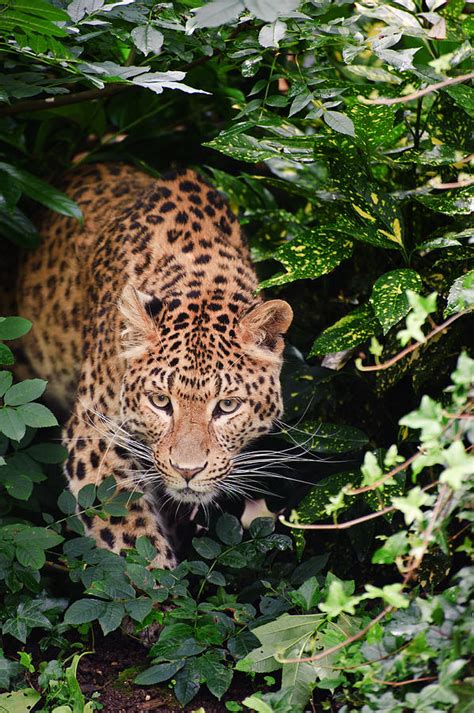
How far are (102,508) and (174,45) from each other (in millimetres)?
2104

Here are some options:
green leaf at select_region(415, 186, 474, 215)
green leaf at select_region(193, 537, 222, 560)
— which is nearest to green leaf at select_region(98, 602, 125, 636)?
green leaf at select_region(193, 537, 222, 560)

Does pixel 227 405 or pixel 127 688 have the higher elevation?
pixel 227 405

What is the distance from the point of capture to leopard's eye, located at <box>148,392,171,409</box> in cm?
463

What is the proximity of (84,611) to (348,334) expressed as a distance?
5.24 feet

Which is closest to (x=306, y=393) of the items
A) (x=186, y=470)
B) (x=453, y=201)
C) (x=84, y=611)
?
(x=186, y=470)

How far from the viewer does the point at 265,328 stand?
4730mm

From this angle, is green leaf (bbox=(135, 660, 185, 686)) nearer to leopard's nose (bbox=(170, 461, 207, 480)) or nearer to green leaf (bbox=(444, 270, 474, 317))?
leopard's nose (bbox=(170, 461, 207, 480))

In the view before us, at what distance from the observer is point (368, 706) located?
10.4 ft

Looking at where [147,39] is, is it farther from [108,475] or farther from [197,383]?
[108,475]

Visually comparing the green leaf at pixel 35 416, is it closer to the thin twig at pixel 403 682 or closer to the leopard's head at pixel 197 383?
the leopard's head at pixel 197 383

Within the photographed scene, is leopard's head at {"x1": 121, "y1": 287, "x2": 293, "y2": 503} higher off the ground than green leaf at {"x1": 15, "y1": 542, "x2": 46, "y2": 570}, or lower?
higher

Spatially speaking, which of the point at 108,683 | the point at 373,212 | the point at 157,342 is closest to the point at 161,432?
the point at 157,342

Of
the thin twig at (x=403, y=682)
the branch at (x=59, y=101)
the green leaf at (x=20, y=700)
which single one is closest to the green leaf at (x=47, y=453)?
the green leaf at (x=20, y=700)

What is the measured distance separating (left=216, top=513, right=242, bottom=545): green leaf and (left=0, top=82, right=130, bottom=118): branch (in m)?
2.19
